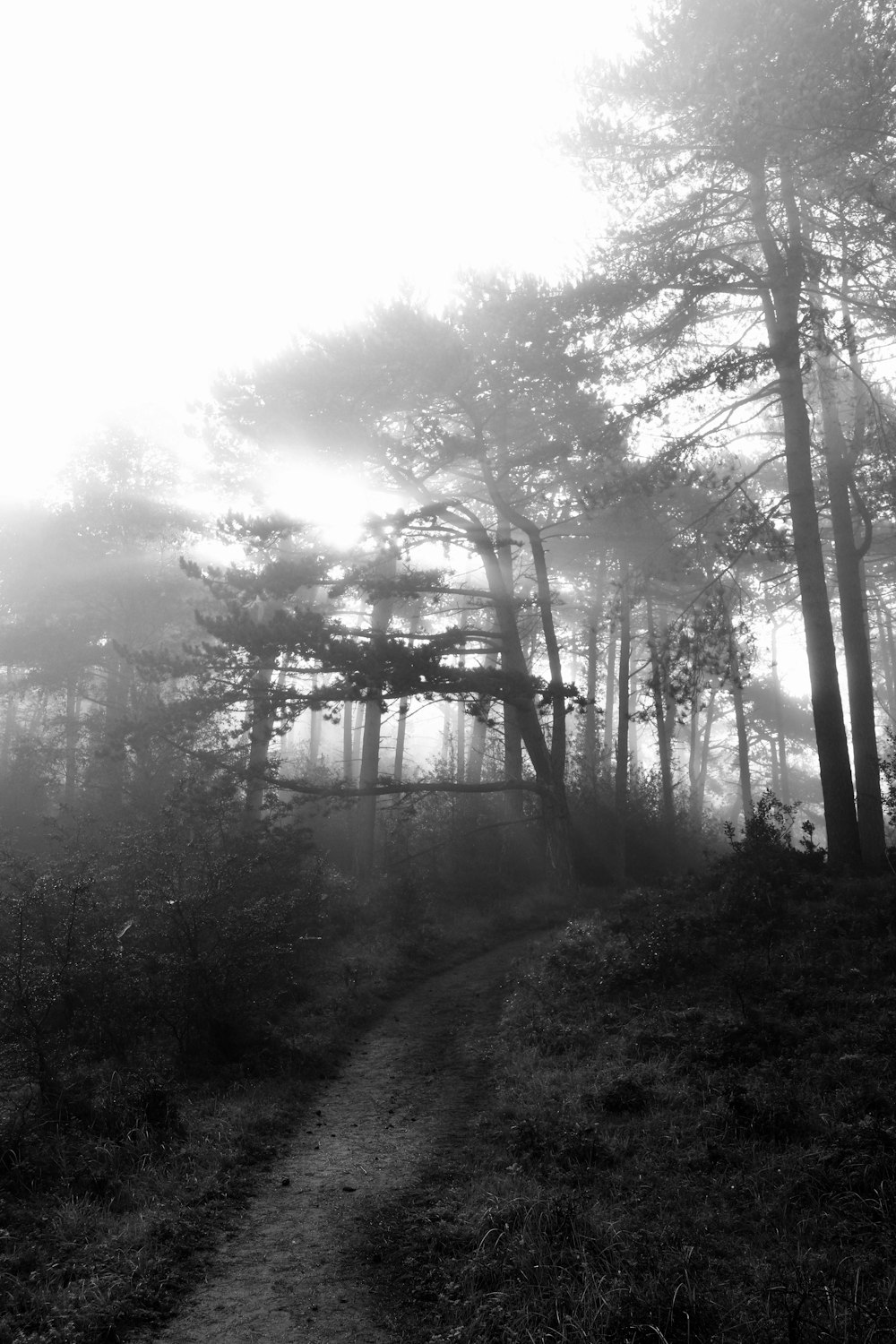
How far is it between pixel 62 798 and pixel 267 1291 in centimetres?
2270

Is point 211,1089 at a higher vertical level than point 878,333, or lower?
lower

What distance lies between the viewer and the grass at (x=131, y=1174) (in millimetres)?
4688

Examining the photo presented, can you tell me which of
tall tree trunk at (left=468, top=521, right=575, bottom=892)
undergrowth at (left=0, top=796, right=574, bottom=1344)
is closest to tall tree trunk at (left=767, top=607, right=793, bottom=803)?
tall tree trunk at (left=468, top=521, right=575, bottom=892)

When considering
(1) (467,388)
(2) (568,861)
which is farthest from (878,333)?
(2) (568,861)

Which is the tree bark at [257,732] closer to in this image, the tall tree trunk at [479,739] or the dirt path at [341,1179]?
the tall tree trunk at [479,739]

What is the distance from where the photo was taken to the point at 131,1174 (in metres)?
6.26

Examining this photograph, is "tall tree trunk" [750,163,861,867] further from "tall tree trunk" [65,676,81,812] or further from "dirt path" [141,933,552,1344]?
"tall tree trunk" [65,676,81,812]

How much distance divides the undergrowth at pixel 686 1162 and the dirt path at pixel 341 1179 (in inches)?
12.8

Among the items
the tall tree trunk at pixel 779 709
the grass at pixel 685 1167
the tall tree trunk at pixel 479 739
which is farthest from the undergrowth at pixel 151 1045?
the tall tree trunk at pixel 779 709

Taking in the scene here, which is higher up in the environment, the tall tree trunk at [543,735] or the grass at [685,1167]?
the tall tree trunk at [543,735]

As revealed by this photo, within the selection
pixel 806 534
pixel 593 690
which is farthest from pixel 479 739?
pixel 806 534

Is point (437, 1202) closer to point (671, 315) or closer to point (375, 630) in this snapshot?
point (375, 630)

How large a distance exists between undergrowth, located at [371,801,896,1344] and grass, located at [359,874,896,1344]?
2 cm

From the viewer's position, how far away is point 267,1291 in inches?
194
